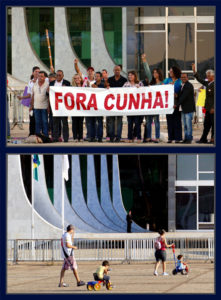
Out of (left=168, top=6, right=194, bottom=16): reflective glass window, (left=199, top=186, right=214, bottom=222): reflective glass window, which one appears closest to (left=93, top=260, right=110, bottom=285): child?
(left=199, top=186, right=214, bottom=222): reflective glass window

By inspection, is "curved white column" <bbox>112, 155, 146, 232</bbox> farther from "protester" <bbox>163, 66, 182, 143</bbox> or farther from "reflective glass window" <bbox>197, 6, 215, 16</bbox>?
"protester" <bbox>163, 66, 182, 143</bbox>

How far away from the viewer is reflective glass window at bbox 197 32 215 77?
40.9 metres

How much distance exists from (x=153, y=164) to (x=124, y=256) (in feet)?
35.4

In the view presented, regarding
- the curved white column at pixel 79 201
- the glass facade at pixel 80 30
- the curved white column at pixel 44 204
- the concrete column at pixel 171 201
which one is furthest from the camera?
the concrete column at pixel 171 201

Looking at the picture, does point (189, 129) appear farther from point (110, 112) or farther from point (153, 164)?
point (153, 164)

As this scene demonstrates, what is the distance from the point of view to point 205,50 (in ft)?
137

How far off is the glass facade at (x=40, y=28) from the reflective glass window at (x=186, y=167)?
617cm

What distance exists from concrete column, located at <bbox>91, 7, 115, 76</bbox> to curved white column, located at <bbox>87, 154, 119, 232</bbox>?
140 inches

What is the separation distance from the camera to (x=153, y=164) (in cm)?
4134

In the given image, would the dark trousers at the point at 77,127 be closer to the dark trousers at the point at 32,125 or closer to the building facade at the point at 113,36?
the dark trousers at the point at 32,125

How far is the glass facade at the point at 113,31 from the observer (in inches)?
1613

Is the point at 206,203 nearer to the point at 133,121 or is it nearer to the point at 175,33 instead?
the point at 175,33

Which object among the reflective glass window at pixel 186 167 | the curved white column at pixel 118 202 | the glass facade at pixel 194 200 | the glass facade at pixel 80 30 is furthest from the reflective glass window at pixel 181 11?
the curved white column at pixel 118 202

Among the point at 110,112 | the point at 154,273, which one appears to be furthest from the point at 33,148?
the point at 154,273
